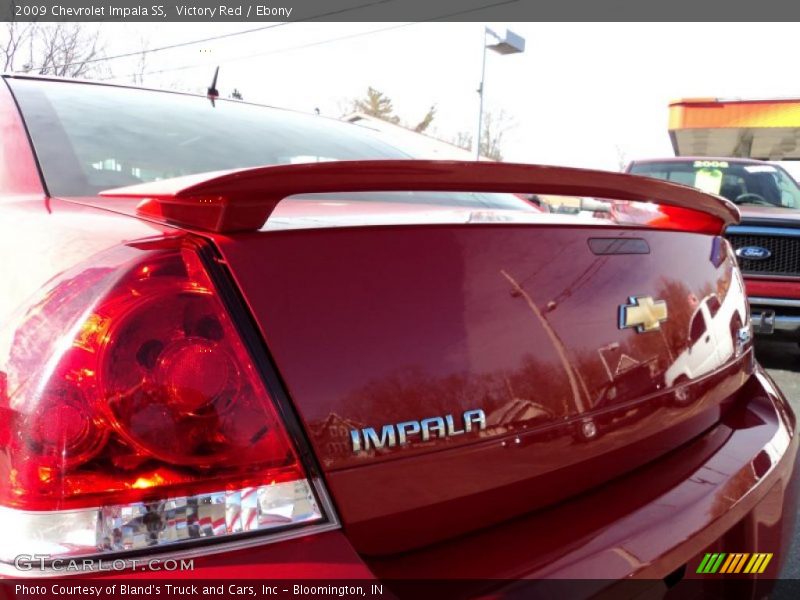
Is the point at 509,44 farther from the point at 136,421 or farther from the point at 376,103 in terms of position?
the point at 376,103

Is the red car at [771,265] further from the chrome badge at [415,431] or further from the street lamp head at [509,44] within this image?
the street lamp head at [509,44]

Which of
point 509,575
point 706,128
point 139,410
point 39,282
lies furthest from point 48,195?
point 706,128

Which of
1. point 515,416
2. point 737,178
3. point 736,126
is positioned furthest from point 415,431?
point 736,126

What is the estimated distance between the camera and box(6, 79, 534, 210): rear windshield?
5.31 ft

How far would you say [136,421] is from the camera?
3.01 feet

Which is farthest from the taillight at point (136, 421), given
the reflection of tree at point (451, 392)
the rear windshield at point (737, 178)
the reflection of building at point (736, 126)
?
the reflection of building at point (736, 126)

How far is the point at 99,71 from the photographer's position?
17297 millimetres

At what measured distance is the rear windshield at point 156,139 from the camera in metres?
1.62

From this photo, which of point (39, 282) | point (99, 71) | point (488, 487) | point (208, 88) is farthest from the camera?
point (99, 71)

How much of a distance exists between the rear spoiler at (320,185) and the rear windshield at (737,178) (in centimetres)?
573

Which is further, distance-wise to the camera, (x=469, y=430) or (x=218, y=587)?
(x=469, y=430)

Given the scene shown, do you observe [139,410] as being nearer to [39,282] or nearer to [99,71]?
[39,282]

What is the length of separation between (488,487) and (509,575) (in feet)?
0.46

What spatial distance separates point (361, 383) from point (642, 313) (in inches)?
25.9
